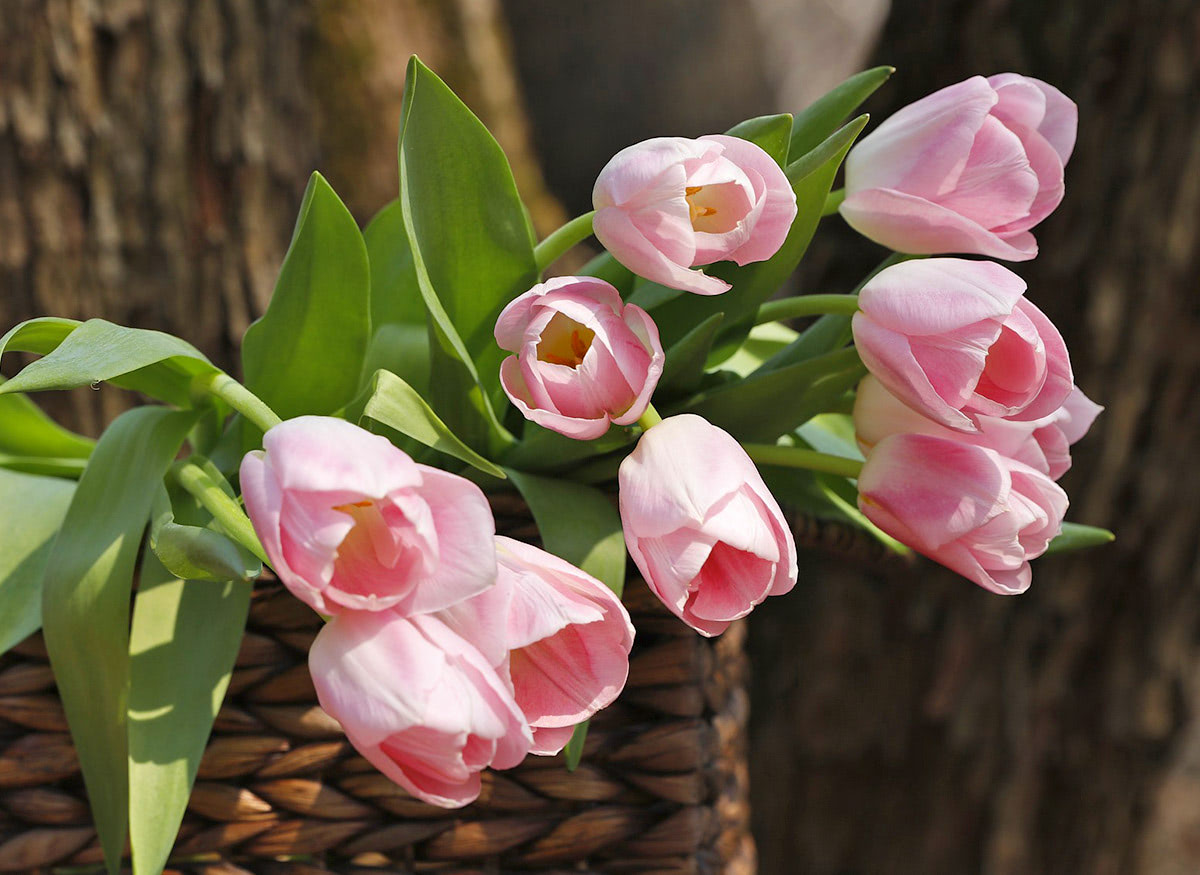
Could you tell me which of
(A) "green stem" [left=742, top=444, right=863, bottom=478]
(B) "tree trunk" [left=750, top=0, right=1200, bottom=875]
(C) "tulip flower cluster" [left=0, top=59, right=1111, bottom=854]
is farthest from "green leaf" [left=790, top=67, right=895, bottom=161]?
(B) "tree trunk" [left=750, top=0, right=1200, bottom=875]

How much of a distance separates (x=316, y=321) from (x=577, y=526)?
11 cm

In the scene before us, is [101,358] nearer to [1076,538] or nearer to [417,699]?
[417,699]

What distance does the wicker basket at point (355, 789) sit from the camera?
312mm

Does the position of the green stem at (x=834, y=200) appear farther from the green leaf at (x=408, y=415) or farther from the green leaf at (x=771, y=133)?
the green leaf at (x=408, y=415)

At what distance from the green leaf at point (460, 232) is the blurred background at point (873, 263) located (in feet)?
1.85

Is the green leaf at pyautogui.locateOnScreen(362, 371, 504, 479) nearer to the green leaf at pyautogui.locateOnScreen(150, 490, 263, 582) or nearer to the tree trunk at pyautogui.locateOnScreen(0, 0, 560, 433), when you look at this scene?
the green leaf at pyautogui.locateOnScreen(150, 490, 263, 582)

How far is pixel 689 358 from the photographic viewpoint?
0.31 meters

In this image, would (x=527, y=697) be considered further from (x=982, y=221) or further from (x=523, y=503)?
(x=982, y=221)

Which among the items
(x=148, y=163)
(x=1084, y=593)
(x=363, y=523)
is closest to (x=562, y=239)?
(x=363, y=523)

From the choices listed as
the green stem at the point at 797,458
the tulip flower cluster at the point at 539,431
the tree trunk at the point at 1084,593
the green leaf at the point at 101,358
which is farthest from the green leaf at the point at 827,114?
the tree trunk at the point at 1084,593

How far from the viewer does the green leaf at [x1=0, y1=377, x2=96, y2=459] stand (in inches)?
14.9

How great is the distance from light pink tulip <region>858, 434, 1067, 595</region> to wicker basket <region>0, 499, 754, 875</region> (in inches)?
3.6

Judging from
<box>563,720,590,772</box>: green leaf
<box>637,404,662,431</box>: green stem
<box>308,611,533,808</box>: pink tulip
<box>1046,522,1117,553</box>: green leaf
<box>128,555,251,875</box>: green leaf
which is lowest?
<box>1046,522,1117,553</box>: green leaf

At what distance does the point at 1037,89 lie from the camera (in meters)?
0.32
